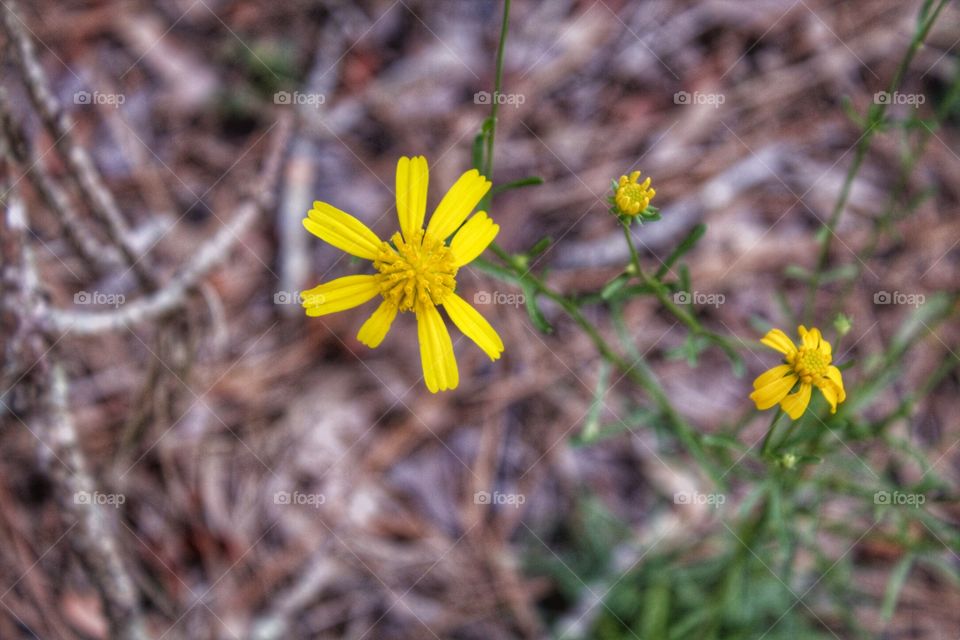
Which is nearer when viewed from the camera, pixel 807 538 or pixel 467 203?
pixel 467 203

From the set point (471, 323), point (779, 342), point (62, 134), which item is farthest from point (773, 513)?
point (62, 134)

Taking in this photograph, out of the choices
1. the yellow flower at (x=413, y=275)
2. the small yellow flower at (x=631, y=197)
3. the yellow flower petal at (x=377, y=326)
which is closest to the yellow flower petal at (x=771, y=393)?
the small yellow flower at (x=631, y=197)

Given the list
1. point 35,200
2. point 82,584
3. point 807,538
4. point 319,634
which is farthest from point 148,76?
point 807,538

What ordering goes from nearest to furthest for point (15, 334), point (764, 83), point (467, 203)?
point (467, 203)
point (15, 334)
point (764, 83)

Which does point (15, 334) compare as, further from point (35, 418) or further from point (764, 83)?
point (764, 83)

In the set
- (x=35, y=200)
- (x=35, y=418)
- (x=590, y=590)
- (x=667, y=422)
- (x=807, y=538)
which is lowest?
(x=590, y=590)

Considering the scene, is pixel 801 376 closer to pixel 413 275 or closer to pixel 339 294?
pixel 413 275

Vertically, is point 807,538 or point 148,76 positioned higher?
point 148,76

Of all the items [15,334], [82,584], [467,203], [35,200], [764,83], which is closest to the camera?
[467,203]
